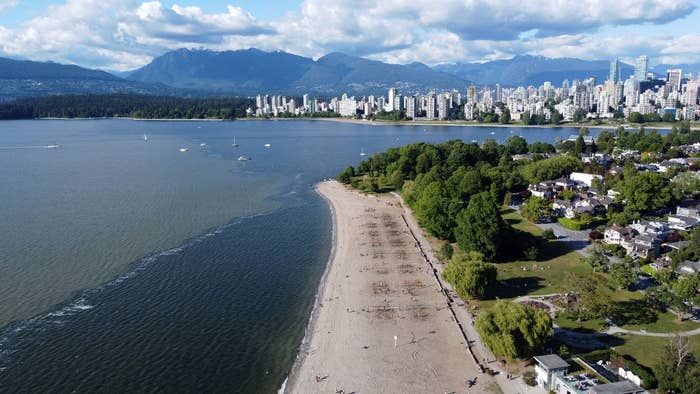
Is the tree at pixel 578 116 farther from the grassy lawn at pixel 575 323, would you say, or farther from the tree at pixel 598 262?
the grassy lawn at pixel 575 323

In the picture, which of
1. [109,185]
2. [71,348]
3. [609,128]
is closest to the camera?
[71,348]

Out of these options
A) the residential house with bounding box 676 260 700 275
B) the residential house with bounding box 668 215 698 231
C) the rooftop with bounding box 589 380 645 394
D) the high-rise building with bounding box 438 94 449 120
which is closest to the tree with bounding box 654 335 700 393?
the rooftop with bounding box 589 380 645 394

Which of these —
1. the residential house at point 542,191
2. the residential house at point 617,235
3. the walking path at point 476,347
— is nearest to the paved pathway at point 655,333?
the walking path at point 476,347

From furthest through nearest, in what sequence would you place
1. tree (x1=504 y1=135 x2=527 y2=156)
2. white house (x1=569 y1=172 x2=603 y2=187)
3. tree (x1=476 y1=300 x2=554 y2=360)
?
1. tree (x1=504 y1=135 x2=527 y2=156)
2. white house (x1=569 y1=172 x2=603 y2=187)
3. tree (x1=476 y1=300 x2=554 y2=360)

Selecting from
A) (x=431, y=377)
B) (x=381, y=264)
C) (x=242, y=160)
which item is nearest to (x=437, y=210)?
(x=381, y=264)

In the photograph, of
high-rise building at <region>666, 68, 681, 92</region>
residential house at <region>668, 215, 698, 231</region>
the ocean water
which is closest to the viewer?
the ocean water

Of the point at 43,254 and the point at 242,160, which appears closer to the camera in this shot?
the point at 43,254

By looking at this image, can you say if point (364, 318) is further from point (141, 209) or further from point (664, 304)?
point (141, 209)

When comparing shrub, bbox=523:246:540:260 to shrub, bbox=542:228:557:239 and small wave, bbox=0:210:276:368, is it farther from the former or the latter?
small wave, bbox=0:210:276:368
